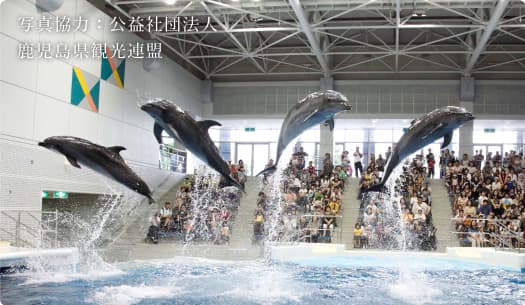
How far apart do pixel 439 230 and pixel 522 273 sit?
162 inches

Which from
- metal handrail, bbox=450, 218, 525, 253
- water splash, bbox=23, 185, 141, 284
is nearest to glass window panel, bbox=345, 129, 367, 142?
water splash, bbox=23, 185, 141, 284

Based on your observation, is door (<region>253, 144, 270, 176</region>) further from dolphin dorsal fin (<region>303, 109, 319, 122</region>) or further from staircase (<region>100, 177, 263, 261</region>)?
dolphin dorsal fin (<region>303, 109, 319, 122</region>)

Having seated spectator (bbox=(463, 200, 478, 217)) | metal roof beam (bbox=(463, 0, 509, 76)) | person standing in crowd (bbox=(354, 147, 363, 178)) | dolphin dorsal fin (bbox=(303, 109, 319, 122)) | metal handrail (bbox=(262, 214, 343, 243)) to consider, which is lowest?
metal handrail (bbox=(262, 214, 343, 243))

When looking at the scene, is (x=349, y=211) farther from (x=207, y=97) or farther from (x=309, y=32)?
(x=207, y=97)

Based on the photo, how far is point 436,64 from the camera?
21.1 m

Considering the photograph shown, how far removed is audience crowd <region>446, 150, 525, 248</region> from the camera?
45.0 ft

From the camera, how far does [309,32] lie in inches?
663

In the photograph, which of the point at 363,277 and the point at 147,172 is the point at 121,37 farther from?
the point at 363,277

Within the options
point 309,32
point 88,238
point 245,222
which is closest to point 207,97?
point 309,32

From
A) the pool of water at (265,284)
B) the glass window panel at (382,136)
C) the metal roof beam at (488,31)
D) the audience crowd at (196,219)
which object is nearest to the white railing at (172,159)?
the audience crowd at (196,219)

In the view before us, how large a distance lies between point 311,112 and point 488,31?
39.6 feet

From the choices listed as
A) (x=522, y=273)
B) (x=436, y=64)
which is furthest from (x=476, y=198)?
(x=436, y=64)

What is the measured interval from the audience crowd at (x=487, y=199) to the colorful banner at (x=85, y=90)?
9.75m

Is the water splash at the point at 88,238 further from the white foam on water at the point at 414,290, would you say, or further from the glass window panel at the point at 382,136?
the glass window panel at the point at 382,136
